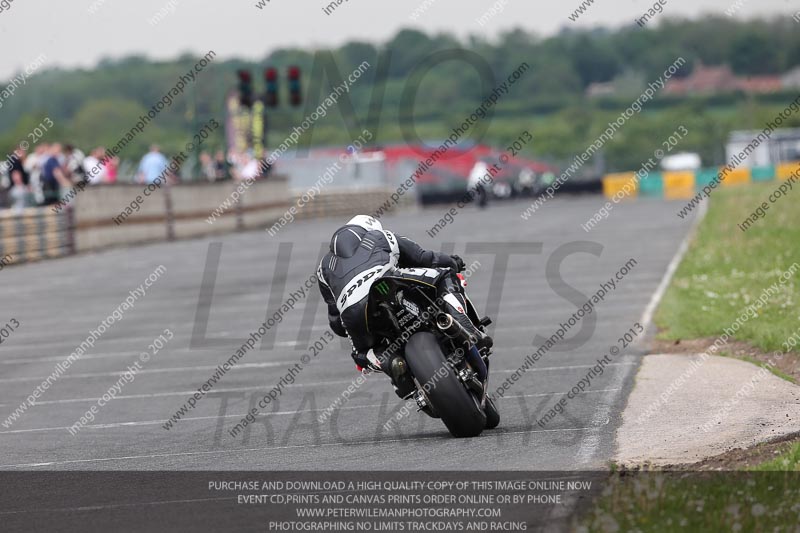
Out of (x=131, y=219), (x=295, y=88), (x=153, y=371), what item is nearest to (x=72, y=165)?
(x=131, y=219)

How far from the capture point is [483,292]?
19.8 m

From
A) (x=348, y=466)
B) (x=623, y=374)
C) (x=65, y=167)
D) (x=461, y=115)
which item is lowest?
(x=461, y=115)

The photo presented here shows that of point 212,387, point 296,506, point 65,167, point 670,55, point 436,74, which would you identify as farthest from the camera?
point 436,74

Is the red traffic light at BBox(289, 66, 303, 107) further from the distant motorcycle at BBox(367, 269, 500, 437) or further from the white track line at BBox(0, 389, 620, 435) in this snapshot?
the distant motorcycle at BBox(367, 269, 500, 437)

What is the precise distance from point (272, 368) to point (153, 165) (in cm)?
2138

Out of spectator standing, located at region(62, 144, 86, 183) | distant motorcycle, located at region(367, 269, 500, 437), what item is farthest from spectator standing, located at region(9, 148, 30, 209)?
distant motorcycle, located at region(367, 269, 500, 437)

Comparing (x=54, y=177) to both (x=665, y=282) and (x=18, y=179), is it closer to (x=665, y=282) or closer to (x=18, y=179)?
(x=18, y=179)

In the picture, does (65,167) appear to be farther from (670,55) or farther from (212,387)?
(670,55)

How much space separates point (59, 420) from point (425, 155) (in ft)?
214

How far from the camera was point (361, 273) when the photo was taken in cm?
896

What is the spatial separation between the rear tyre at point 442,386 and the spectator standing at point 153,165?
1027 inches

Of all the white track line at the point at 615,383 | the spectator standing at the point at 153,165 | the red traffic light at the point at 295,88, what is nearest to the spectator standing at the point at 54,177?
the spectator standing at the point at 153,165

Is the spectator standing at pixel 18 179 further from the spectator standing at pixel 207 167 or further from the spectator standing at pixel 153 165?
the spectator standing at pixel 207 167

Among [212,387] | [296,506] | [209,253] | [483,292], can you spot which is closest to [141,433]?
[212,387]
